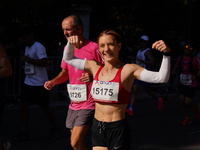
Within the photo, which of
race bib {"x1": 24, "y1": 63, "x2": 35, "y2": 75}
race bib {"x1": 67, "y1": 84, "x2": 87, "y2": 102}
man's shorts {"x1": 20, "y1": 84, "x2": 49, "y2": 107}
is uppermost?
race bib {"x1": 67, "y1": 84, "x2": 87, "y2": 102}

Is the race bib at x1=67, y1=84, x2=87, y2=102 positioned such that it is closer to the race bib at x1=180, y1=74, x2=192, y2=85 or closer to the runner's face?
the runner's face

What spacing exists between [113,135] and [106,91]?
417 millimetres

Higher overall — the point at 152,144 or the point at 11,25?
the point at 11,25

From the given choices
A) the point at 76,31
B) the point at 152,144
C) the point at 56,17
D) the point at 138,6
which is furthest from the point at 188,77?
the point at 138,6

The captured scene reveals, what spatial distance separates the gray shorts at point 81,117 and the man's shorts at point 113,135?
0.70 m

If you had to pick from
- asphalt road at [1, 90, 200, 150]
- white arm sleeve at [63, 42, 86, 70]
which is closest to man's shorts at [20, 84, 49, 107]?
asphalt road at [1, 90, 200, 150]

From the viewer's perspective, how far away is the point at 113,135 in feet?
13.3

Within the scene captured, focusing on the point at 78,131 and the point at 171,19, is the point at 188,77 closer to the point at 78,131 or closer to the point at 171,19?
the point at 78,131

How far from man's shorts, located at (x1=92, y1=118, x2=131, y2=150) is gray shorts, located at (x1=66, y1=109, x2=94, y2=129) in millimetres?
698

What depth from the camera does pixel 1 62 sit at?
5.05 metres

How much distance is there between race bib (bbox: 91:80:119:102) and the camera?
13.2 ft

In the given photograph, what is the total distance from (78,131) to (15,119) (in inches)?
174

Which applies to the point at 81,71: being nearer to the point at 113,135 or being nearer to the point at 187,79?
the point at 113,135

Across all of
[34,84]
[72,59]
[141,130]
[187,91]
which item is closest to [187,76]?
[187,91]
